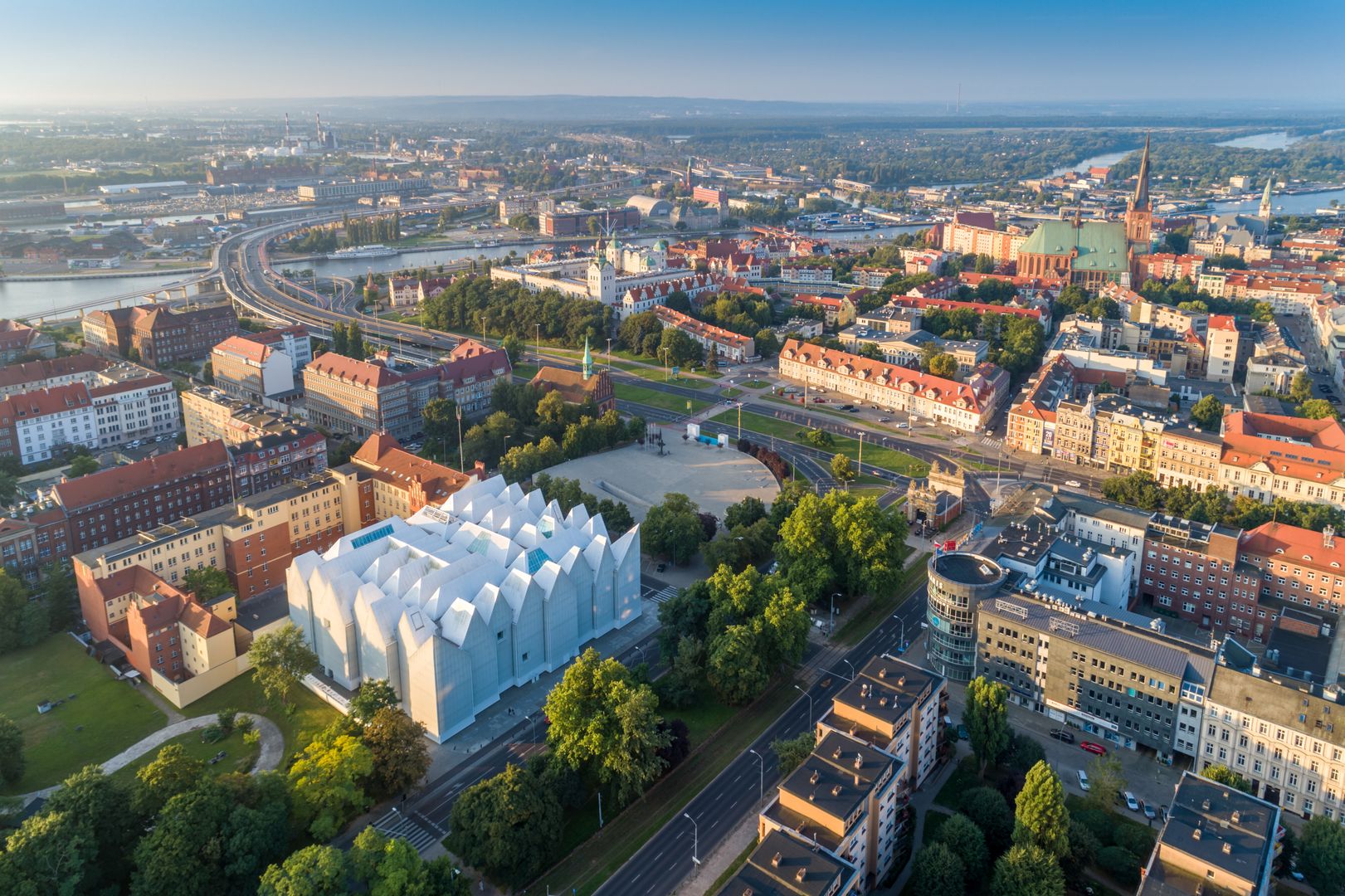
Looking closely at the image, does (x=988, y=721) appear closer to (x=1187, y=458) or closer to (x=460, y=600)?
(x=460, y=600)

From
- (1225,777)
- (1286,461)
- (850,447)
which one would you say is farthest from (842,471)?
(1225,777)

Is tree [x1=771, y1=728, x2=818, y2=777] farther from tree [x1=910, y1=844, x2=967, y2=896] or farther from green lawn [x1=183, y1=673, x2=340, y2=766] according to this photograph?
green lawn [x1=183, y1=673, x2=340, y2=766]

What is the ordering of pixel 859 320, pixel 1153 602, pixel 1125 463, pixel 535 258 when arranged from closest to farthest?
pixel 1153 602, pixel 1125 463, pixel 859 320, pixel 535 258

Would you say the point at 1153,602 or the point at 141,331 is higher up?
the point at 141,331

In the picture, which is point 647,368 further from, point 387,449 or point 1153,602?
point 1153,602

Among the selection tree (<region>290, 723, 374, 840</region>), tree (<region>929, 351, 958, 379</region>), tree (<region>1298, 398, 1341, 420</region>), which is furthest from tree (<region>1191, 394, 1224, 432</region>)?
tree (<region>290, 723, 374, 840</region>)

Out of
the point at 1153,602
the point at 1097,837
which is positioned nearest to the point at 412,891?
the point at 1097,837

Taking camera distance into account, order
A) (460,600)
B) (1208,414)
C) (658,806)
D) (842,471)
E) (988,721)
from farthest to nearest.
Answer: (1208,414)
(842,471)
(460,600)
(988,721)
(658,806)
